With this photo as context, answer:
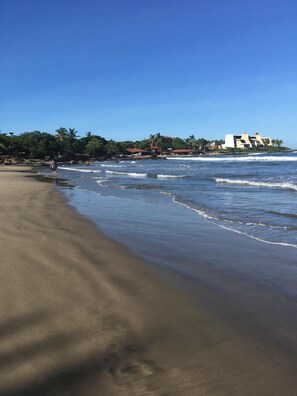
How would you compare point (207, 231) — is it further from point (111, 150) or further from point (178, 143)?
point (178, 143)

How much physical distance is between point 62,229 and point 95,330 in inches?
200

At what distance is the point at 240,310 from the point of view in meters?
3.79

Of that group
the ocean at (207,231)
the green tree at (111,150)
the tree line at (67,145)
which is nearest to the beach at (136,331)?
the ocean at (207,231)

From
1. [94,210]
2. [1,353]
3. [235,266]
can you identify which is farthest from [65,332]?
[94,210]

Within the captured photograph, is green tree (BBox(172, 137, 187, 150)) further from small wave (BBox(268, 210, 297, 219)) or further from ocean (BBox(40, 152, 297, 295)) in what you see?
small wave (BBox(268, 210, 297, 219))

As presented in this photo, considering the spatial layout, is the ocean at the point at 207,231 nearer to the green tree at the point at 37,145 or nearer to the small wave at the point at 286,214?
the small wave at the point at 286,214

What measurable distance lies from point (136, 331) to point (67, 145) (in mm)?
117483

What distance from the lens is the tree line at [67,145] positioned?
308 feet

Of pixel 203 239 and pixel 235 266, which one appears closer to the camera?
pixel 235 266

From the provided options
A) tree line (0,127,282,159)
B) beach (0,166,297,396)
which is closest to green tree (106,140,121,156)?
tree line (0,127,282,159)

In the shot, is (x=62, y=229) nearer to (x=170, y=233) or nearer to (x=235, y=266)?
(x=170, y=233)

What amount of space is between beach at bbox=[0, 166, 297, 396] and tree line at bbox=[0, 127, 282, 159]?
294 ft

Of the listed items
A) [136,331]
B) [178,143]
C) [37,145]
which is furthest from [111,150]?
[136,331]

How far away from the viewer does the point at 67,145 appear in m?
116
